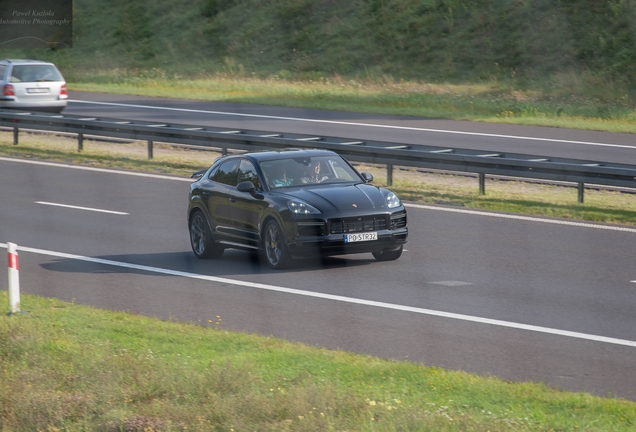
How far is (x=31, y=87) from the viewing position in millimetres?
30422

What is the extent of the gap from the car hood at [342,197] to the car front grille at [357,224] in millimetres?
128

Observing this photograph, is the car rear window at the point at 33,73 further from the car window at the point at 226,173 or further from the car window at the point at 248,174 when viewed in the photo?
the car window at the point at 248,174

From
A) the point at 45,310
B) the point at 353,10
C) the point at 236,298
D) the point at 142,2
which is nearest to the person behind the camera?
the point at 45,310

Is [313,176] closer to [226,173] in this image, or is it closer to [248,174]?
[248,174]

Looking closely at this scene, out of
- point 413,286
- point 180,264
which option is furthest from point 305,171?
point 413,286

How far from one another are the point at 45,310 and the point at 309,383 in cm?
415

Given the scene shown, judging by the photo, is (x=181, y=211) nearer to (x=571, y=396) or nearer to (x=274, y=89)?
(x=571, y=396)

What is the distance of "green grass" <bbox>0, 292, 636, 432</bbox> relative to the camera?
7.04 metres

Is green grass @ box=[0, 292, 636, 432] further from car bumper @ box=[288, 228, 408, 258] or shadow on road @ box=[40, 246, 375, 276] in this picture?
shadow on road @ box=[40, 246, 375, 276]

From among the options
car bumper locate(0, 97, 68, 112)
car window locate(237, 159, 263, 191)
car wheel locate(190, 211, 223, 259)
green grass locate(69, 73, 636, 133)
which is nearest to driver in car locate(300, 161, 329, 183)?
car window locate(237, 159, 263, 191)

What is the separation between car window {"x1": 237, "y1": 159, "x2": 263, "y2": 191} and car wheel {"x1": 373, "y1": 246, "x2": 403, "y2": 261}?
6.07 ft

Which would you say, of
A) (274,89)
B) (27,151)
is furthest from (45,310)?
(274,89)

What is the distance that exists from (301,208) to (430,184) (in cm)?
824

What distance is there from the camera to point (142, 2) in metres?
61.7
